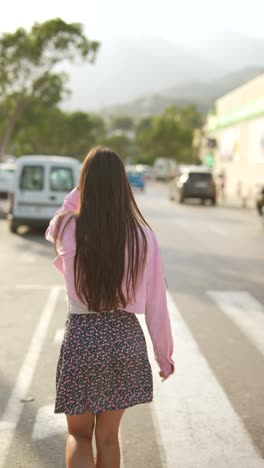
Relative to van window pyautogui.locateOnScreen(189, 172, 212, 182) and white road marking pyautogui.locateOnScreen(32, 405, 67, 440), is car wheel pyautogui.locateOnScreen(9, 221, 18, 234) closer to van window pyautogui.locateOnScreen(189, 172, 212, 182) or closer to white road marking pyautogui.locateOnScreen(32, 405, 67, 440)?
white road marking pyautogui.locateOnScreen(32, 405, 67, 440)

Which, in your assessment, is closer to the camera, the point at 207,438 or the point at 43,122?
the point at 207,438

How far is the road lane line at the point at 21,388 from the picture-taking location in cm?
427

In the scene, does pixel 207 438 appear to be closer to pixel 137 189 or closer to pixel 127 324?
pixel 127 324

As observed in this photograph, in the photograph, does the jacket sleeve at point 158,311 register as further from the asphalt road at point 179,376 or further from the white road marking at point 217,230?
the white road marking at point 217,230

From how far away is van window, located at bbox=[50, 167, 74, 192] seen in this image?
53.5 ft

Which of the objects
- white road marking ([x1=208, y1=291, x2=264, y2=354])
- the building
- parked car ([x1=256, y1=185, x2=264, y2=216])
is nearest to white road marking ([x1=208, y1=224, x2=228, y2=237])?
parked car ([x1=256, y1=185, x2=264, y2=216])

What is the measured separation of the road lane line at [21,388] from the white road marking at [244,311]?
1.99 m

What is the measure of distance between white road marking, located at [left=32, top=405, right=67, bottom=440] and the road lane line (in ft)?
0.44

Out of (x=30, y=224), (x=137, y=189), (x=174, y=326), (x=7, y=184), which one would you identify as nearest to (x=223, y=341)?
(x=174, y=326)

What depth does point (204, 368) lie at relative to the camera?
232 inches

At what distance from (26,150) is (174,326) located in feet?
308

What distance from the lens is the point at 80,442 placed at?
296 cm

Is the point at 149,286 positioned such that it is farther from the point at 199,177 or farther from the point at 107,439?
the point at 199,177

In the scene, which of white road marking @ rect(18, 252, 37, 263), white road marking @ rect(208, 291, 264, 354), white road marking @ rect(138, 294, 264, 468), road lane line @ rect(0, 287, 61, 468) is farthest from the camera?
white road marking @ rect(18, 252, 37, 263)
